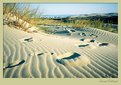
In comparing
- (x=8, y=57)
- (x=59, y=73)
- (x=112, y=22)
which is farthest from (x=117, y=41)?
(x=8, y=57)

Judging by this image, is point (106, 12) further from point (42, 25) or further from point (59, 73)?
point (59, 73)

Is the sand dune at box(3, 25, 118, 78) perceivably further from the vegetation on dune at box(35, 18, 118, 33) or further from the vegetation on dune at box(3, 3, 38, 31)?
the vegetation on dune at box(35, 18, 118, 33)

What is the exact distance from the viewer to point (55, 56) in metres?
7.40

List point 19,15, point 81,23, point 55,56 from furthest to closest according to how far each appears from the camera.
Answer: point 81,23 < point 19,15 < point 55,56

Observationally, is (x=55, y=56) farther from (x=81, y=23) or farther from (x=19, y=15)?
(x=19, y=15)

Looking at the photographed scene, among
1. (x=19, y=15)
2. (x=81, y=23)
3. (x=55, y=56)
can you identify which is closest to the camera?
(x=55, y=56)

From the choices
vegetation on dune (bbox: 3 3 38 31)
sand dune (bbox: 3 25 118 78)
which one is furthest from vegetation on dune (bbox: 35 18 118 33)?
sand dune (bbox: 3 25 118 78)

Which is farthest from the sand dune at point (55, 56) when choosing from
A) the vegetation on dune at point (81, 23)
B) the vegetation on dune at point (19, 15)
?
the vegetation on dune at point (81, 23)

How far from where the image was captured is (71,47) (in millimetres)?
7754

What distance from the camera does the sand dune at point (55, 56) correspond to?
6996 mm

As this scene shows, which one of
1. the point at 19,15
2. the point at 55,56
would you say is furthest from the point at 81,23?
the point at 19,15

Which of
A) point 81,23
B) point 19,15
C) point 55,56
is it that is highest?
point 19,15

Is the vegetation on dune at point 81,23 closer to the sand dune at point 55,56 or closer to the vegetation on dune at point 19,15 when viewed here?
the vegetation on dune at point 19,15
